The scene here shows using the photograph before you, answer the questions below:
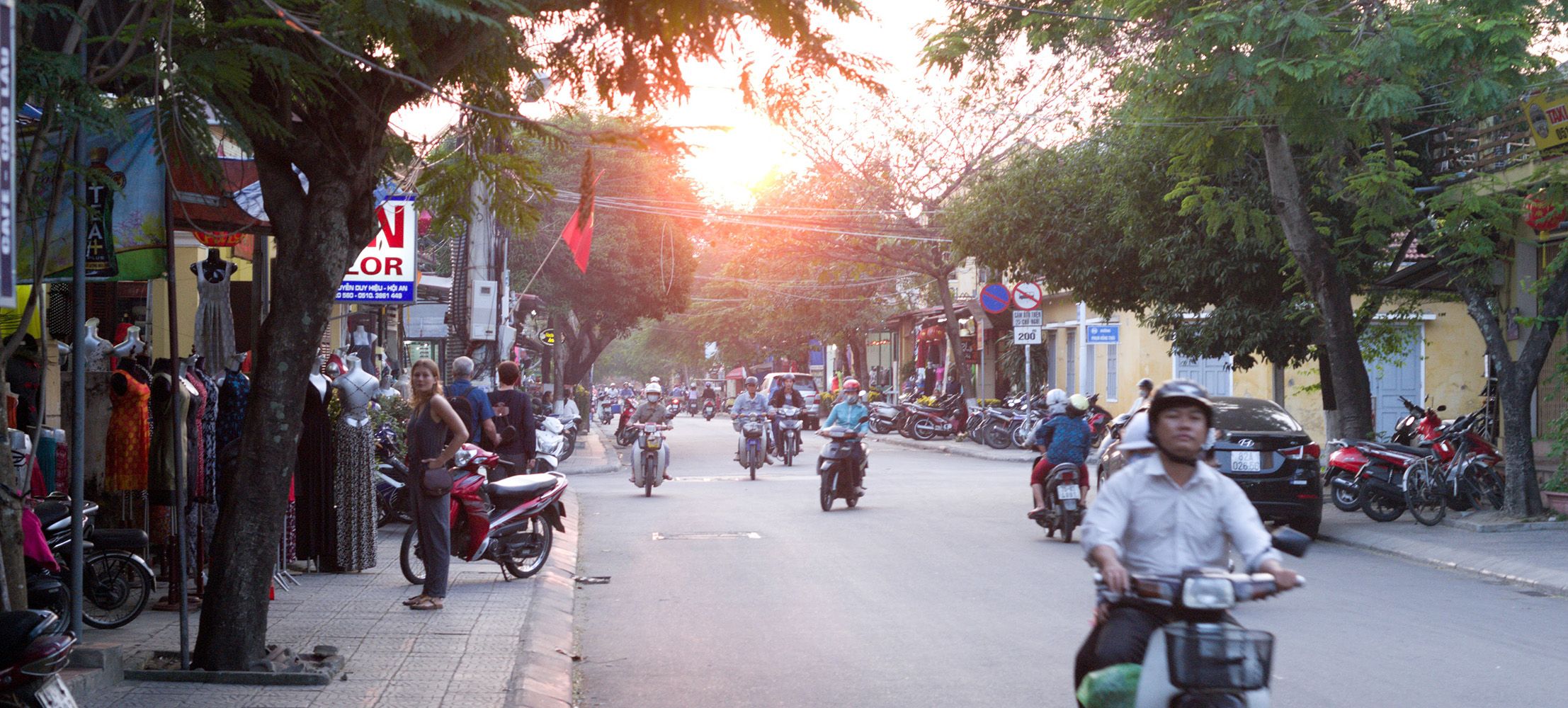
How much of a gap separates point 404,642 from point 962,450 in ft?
78.9

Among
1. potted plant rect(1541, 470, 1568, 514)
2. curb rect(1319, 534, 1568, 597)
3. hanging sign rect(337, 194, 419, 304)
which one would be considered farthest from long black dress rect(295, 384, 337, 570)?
potted plant rect(1541, 470, 1568, 514)

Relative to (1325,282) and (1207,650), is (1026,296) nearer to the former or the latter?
(1325,282)

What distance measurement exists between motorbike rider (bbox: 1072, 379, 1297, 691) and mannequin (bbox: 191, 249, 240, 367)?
6.75 meters

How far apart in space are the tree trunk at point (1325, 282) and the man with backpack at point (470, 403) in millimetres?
9039

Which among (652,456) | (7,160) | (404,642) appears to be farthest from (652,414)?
(7,160)

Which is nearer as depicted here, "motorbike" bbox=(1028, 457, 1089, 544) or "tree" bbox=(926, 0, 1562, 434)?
"tree" bbox=(926, 0, 1562, 434)

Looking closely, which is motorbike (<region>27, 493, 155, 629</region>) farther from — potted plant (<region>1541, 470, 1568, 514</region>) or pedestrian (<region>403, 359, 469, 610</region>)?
potted plant (<region>1541, 470, 1568, 514</region>)

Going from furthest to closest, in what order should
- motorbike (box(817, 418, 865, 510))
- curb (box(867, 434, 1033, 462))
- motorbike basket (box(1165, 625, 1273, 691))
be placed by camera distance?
curb (box(867, 434, 1033, 462))
motorbike (box(817, 418, 865, 510))
motorbike basket (box(1165, 625, 1273, 691))

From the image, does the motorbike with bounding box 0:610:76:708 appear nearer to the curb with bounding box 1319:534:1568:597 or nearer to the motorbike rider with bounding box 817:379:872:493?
the curb with bounding box 1319:534:1568:597

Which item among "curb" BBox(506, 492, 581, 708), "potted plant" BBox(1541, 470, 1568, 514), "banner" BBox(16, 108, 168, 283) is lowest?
"curb" BBox(506, 492, 581, 708)

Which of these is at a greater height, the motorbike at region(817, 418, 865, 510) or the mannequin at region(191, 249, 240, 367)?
the mannequin at region(191, 249, 240, 367)

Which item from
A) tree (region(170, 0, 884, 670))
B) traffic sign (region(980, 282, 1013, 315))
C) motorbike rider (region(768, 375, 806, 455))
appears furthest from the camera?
traffic sign (region(980, 282, 1013, 315))

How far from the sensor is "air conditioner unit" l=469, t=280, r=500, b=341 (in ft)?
81.1

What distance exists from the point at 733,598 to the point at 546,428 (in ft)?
29.4
